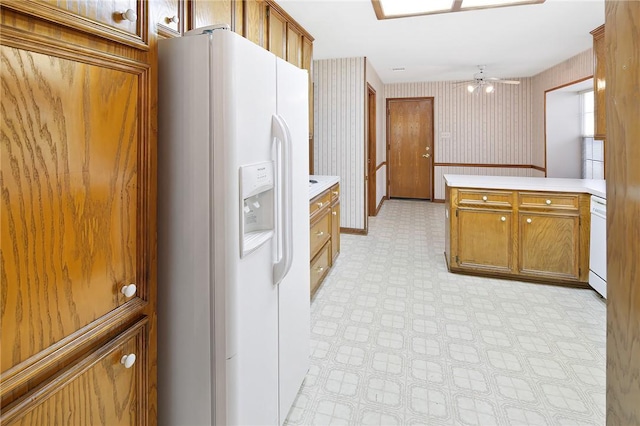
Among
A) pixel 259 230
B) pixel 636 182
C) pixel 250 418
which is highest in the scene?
pixel 636 182

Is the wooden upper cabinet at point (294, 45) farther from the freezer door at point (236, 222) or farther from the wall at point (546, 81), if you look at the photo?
the wall at point (546, 81)

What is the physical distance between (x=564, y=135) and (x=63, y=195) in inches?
271

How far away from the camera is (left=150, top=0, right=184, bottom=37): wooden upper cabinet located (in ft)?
4.27

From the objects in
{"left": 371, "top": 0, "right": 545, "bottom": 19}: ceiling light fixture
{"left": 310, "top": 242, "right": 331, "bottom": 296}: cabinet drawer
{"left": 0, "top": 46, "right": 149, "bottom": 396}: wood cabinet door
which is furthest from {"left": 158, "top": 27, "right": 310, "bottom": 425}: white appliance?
{"left": 371, "top": 0, "right": 545, "bottom": 19}: ceiling light fixture

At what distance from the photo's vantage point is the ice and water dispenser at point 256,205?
1228 mm

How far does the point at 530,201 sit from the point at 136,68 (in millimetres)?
3317

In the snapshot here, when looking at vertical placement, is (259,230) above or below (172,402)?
above

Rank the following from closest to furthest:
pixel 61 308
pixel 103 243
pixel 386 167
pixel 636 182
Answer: pixel 636 182
pixel 61 308
pixel 103 243
pixel 386 167

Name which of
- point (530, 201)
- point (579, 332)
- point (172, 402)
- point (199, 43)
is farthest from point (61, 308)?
point (530, 201)

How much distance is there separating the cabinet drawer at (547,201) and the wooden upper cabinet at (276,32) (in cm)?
246

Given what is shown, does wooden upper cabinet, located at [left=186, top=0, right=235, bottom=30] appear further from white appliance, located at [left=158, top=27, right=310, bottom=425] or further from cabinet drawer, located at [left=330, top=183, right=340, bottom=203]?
cabinet drawer, located at [left=330, top=183, right=340, bottom=203]

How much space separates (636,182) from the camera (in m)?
0.57

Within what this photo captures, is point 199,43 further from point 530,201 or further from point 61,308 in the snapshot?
point 530,201

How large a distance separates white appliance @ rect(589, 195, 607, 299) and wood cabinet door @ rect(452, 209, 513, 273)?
603 millimetres
